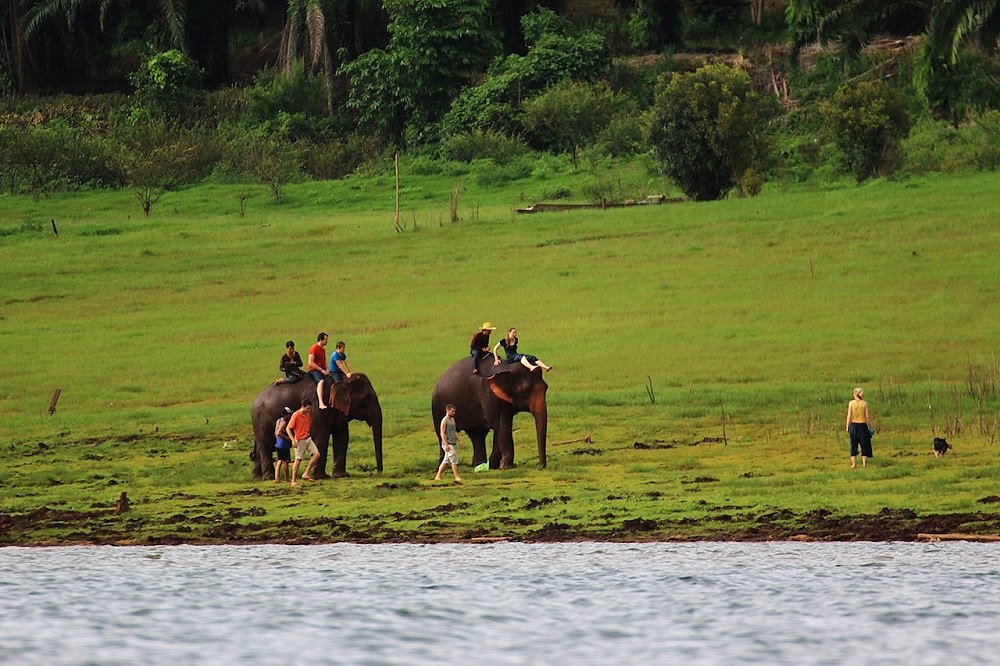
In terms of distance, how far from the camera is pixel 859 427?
2689cm

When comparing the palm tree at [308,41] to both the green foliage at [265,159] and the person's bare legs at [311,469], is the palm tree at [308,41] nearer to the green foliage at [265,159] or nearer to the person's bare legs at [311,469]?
the green foliage at [265,159]

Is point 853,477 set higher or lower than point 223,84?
lower

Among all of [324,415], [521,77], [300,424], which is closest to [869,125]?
[521,77]

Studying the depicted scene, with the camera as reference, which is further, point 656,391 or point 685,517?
point 656,391

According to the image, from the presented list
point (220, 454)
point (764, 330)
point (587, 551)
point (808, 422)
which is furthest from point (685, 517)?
point (764, 330)

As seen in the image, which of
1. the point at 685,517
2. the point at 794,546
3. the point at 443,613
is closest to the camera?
the point at 443,613

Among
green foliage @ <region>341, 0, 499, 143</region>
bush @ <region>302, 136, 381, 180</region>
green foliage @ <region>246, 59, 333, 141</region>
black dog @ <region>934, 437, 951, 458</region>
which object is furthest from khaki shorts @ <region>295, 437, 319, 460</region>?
green foliage @ <region>246, 59, 333, 141</region>

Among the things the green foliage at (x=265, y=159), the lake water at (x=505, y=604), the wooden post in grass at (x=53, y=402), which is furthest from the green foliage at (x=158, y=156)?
the lake water at (x=505, y=604)

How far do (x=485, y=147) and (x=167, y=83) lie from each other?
56.6 ft

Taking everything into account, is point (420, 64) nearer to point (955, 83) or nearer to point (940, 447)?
point (955, 83)

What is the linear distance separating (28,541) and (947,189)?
38486mm

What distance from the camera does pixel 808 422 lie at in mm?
31906

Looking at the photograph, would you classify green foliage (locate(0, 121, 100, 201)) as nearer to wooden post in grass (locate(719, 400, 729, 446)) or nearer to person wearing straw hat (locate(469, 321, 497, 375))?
wooden post in grass (locate(719, 400, 729, 446))

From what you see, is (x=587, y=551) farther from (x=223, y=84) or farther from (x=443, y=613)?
(x=223, y=84)
